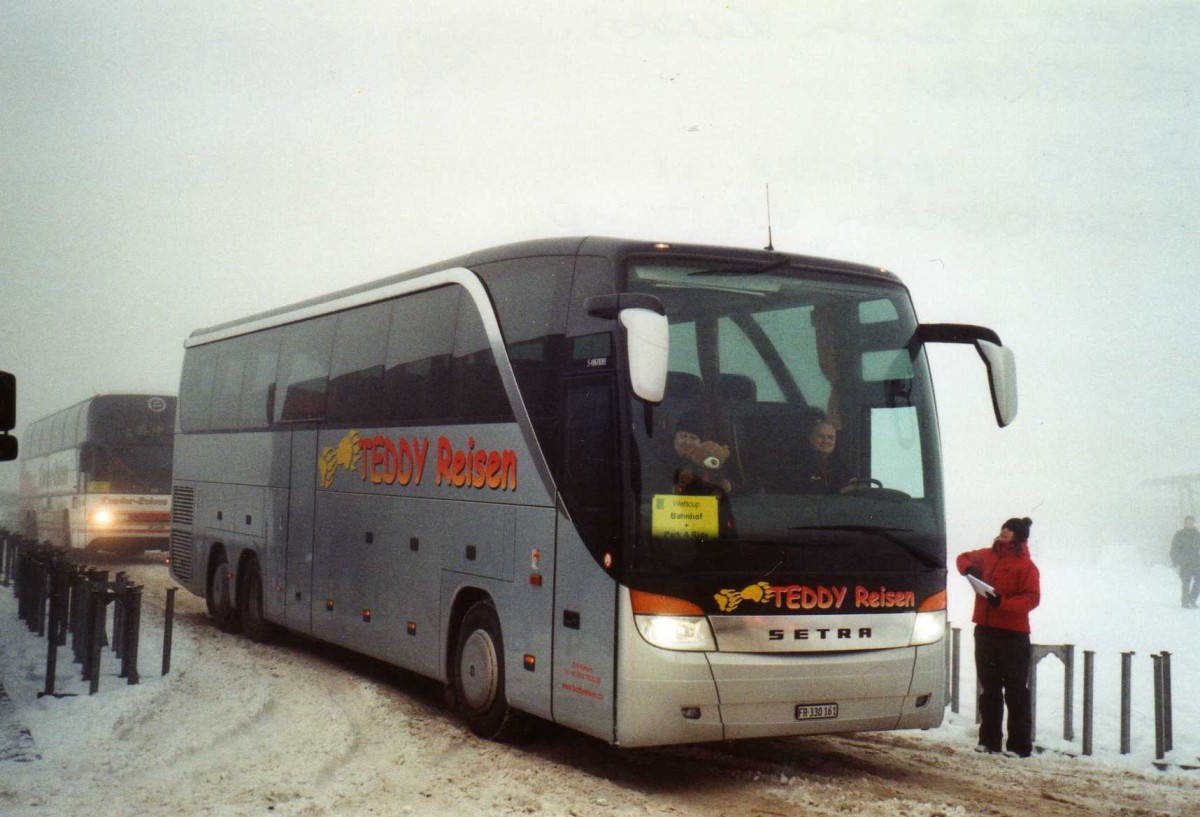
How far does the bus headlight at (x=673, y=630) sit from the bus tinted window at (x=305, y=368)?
627cm

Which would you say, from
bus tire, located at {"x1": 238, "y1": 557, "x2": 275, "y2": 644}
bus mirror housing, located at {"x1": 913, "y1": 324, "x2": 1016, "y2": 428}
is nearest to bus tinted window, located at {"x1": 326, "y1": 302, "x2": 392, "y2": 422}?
bus tire, located at {"x1": 238, "y1": 557, "x2": 275, "y2": 644}

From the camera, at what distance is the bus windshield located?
7820 mm

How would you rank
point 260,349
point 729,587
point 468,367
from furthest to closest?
point 260,349 < point 468,367 < point 729,587

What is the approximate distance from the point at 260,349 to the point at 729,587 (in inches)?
354

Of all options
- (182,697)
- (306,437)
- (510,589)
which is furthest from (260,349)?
(510,589)

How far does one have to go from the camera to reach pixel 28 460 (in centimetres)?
3916

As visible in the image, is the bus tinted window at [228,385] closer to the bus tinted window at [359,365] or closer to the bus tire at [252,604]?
the bus tire at [252,604]

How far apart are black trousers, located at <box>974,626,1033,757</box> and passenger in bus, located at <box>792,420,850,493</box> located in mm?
2806

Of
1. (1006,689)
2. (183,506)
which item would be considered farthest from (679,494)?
(183,506)

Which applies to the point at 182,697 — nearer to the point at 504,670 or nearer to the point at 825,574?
the point at 504,670

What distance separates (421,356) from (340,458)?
2172mm

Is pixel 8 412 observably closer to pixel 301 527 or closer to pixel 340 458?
pixel 340 458

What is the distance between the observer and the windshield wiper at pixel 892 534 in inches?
320

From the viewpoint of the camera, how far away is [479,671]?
964 cm
